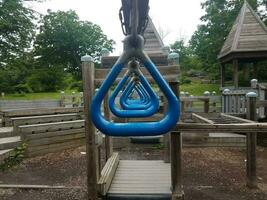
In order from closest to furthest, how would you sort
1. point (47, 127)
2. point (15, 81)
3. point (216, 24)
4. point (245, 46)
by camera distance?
point (47, 127) → point (245, 46) → point (216, 24) → point (15, 81)

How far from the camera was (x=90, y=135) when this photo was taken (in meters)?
4.10

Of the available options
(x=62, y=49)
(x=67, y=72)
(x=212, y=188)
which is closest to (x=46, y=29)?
(x=62, y=49)

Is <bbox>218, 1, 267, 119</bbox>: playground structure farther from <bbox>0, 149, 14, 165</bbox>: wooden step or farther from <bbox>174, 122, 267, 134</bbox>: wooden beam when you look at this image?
<bbox>0, 149, 14, 165</bbox>: wooden step

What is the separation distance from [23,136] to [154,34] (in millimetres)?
4457

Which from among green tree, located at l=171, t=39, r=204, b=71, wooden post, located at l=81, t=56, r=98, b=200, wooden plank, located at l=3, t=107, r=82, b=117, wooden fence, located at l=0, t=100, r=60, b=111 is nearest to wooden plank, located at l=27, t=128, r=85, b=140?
wooden plank, located at l=3, t=107, r=82, b=117

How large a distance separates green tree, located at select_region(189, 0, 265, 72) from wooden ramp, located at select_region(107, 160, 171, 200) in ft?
59.7

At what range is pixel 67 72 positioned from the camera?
123 ft

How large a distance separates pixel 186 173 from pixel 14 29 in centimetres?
1668

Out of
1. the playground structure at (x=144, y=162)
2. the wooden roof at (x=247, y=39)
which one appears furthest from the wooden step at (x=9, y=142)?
the wooden roof at (x=247, y=39)

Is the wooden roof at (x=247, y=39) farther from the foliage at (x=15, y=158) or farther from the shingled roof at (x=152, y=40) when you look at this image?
the foliage at (x=15, y=158)

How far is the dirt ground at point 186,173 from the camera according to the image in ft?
16.3

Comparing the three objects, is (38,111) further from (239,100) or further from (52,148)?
(239,100)

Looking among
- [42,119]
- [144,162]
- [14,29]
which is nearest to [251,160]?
[144,162]

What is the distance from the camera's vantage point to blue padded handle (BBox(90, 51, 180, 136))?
49.4 inches
